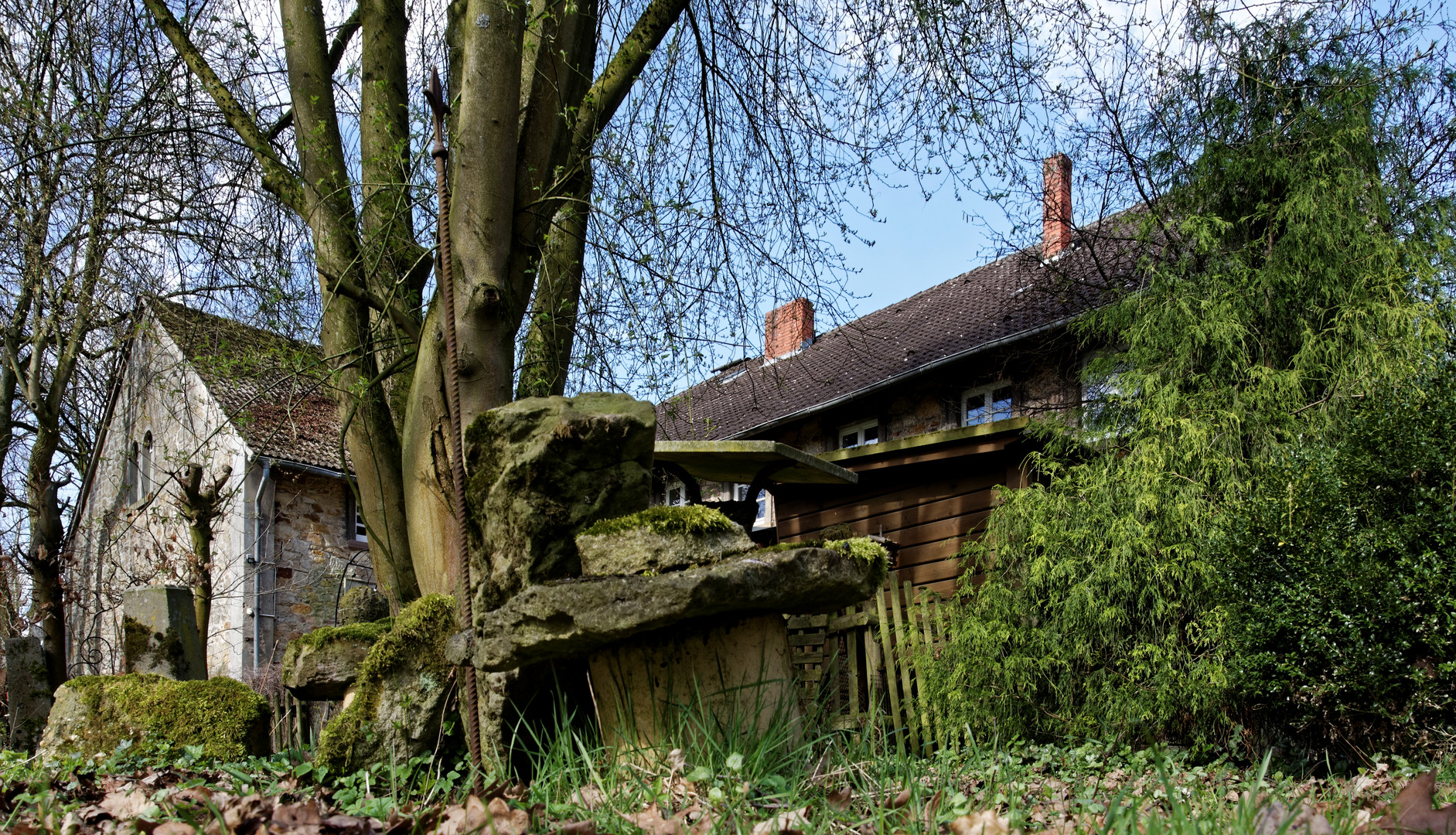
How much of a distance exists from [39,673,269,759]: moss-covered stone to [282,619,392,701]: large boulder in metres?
0.49

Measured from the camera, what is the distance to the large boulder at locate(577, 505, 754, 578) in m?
3.13

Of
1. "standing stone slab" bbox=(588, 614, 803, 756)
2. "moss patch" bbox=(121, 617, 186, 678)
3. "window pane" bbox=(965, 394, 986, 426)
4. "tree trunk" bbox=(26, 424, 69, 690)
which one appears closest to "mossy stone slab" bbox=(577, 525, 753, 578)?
"standing stone slab" bbox=(588, 614, 803, 756)

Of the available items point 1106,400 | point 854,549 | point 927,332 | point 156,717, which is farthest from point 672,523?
point 927,332

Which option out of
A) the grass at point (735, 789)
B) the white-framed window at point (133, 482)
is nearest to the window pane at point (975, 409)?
the grass at point (735, 789)

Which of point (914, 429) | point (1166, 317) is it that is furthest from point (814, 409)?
point (1166, 317)

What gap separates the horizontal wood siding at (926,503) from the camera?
10.5m

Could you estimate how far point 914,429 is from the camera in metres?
13.6

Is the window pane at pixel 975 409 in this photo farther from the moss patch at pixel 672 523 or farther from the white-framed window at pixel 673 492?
the moss patch at pixel 672 523

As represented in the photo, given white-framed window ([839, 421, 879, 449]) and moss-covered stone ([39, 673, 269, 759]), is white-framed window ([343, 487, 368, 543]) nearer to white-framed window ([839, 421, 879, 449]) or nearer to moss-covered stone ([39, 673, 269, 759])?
white-framed window ([839, 421, 879, 449])

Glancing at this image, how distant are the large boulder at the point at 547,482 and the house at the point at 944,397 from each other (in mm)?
3398

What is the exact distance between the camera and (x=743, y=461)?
7.14 meters

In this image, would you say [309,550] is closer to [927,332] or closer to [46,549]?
[46,549]

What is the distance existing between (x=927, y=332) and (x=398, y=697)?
11324 millimetres

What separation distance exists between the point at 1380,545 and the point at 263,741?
5795 mm
